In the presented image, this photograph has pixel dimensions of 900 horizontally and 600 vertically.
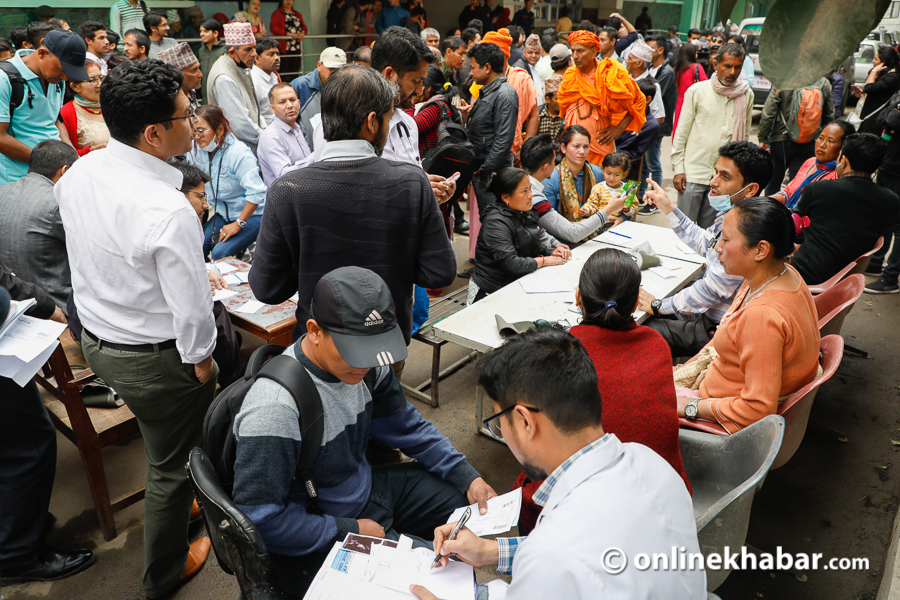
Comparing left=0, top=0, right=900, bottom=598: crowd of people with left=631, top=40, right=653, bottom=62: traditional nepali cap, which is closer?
left=0, top=0, right=900, bottom=598: crowd of people

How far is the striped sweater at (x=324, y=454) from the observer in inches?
56.6

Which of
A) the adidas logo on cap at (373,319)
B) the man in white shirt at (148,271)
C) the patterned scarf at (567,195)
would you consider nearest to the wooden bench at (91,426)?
the man in white shirt at (148,271)

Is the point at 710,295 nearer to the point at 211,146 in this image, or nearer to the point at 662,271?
the point at 662,271

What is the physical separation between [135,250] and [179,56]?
3569mm

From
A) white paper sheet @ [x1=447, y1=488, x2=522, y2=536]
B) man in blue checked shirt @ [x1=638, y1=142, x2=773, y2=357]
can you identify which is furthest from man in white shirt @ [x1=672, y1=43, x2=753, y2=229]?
white paper sheet @ [x1=447, y1=488, x2=522, y2=536]

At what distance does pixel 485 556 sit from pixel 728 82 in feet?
15.8

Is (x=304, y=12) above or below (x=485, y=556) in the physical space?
above

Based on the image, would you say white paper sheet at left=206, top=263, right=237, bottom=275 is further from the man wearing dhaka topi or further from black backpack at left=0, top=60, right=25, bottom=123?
the man wearing dhaka topi

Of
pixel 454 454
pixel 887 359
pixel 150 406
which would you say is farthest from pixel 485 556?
pixel 887 359

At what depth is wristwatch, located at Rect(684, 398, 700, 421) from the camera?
2281mm

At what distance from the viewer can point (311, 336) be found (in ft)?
5.18

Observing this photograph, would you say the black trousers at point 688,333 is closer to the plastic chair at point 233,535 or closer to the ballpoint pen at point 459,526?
the ballpoint pen at point 459,526

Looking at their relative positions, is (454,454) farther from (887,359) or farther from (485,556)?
(887,359)

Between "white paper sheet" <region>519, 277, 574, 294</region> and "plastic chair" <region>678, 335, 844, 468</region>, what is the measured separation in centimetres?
111
